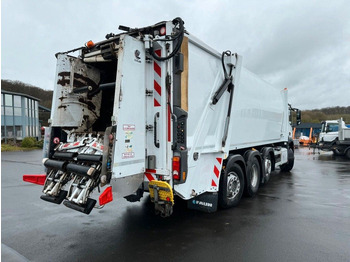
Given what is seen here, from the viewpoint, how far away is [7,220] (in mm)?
4812

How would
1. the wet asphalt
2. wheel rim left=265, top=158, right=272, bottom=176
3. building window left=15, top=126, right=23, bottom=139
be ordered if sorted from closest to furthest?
the wet asphalt
wheel rim left=265, top=158, right=272, bottom=176
building window left=15, top=126, right=23, bottom=139

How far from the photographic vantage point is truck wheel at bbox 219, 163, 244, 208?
193 inches

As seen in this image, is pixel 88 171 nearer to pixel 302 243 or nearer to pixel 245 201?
pixel 302 243

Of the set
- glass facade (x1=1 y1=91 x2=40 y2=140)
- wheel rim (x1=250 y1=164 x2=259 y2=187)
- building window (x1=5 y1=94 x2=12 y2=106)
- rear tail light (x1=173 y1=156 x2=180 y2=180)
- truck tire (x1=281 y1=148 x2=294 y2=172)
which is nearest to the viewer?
rear tail light (x1=173 y1=156 x2=180 y2=180)

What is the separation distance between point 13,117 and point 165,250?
100 ft

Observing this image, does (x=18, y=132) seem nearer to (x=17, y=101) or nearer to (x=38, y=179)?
(x=17, y=101)

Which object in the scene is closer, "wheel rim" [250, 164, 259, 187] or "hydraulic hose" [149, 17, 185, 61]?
"hydraulic hose" [149, 17, 185, 61]

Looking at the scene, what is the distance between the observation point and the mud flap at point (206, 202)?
4410 mm

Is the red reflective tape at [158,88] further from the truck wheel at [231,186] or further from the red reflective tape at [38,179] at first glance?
the red reflective tape at [38,179]

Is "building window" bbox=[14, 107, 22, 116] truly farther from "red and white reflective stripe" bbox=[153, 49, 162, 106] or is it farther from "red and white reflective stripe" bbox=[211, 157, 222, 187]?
"red and white reflective stripe" bbox=[153, 49, 162, 106]

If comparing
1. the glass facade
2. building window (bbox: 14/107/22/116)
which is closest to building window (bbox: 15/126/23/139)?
the glass facade

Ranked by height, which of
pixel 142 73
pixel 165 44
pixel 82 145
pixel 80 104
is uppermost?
pixel 165 44

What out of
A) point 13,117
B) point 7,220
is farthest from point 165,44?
point 13,117

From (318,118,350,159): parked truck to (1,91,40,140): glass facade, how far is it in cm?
2910
